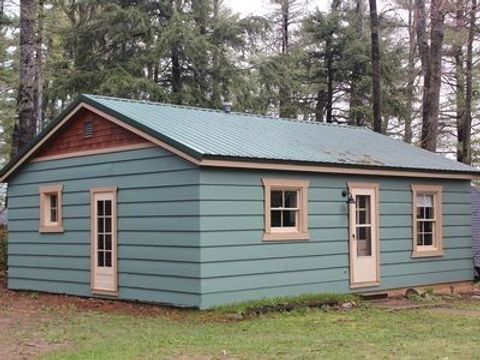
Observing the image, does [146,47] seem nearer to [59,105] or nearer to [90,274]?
[59,105]

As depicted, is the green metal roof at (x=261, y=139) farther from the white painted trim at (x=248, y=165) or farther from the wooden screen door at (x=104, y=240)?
the wooden screen door at (x=104, y=240)

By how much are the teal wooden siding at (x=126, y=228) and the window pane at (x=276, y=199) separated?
1650 millimetres

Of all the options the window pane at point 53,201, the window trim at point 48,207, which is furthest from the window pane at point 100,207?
the window pane at point 53,201

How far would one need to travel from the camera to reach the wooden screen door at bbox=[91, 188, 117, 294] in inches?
516

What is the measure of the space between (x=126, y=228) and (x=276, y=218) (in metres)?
2.65

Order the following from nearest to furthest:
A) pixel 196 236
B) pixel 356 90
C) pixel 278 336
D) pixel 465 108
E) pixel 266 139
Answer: pixel 278 336
pixel 196 236
pixel 266 139
pixel 356 90
pixel 465 108

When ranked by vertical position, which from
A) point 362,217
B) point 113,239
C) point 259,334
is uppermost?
point 362,217

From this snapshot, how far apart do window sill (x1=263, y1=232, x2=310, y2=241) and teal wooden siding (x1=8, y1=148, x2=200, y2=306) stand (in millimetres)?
1446

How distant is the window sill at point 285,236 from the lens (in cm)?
1229

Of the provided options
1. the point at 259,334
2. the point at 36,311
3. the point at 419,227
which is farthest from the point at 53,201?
the point at 419,227

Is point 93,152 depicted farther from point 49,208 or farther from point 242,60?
point 242,60

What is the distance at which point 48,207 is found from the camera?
49.3ft

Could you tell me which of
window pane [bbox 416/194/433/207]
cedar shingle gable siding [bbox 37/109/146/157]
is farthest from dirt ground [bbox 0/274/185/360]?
window pane [bbox 416/194/433/207]

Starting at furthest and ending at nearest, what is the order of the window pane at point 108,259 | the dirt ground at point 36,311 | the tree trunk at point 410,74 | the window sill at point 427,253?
the tree trunk at point 410,74
the window sill at point 427,253
the window pane at point 108,259
the dirt ground at point 36,311
